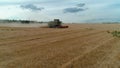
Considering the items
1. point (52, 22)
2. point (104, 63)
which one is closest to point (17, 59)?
point (104, 63)

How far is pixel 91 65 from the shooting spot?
1096 centimetres

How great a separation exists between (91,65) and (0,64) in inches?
159

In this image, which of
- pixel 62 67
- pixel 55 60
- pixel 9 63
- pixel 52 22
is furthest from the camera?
pixel 52 22

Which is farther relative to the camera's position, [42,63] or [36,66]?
[42,63]

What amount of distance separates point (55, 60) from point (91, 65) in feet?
5.98

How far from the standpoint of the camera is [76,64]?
10.9 meters

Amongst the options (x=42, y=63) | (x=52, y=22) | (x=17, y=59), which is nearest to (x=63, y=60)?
(x=42, y=63)

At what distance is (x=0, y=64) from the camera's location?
1059cm

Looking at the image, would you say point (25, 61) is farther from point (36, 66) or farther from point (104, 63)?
point (104, 63)

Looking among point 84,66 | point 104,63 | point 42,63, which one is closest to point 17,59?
point 42,63

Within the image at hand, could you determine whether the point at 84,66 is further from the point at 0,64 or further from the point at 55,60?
the point at 0,64

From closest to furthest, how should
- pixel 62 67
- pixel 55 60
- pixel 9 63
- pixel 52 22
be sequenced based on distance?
pixel 62 67
pixel 9 63
pixel 55 60
pixel 52 22

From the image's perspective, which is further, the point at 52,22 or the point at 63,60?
the point at 52,22

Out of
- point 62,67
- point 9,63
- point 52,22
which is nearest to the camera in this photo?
point 62,67
